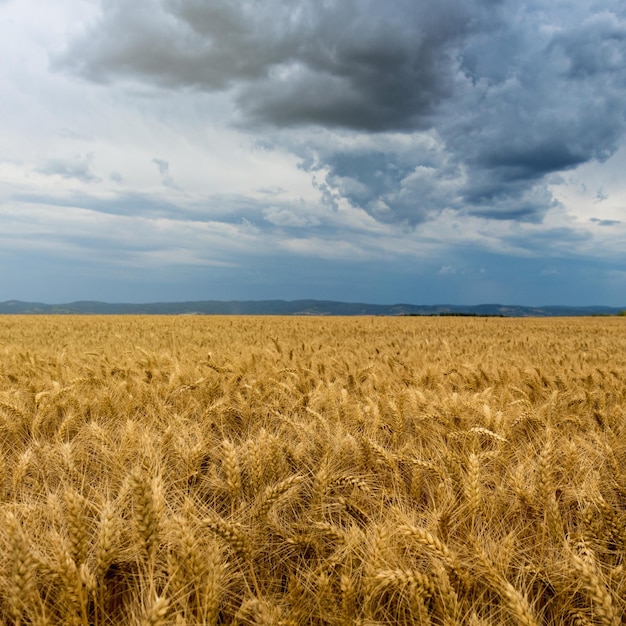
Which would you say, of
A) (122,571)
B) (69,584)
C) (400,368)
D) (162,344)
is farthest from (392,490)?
(162,344)

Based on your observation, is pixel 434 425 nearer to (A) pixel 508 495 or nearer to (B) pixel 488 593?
(A) pixel 508 495

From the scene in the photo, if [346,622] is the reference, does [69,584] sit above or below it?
above

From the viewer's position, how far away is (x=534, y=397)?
12.9 feet

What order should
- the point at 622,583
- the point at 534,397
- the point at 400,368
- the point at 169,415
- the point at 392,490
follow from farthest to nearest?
1. the point at 400,368
2. the point at 534,397
3. the point at 169,415
4. the point at 392,490
5. the point at 622,583

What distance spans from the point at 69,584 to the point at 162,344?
25.6ft

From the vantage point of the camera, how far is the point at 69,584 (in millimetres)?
1261

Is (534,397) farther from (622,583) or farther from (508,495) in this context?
(622,583)

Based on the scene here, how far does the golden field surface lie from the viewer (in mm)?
1382

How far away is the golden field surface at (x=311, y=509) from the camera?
138cm

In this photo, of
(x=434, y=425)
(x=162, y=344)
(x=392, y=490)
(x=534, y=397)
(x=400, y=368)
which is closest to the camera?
(x=392, y=490)

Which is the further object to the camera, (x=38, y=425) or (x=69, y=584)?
(x=38, y=425)

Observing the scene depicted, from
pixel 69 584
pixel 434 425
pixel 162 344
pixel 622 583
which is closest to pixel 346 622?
pixel 69 584

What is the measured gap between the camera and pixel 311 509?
1.95 m

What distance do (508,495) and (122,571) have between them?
5.56 ft
